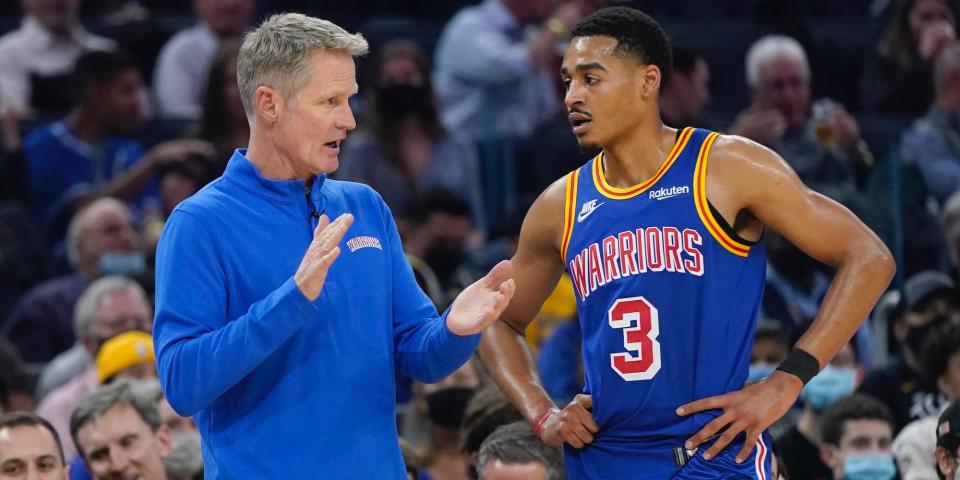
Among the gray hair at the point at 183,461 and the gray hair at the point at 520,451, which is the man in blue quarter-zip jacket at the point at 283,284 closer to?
the gray hair at the point at 520,451

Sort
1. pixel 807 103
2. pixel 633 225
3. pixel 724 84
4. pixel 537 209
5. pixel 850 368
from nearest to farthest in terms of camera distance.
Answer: pixel 633 225, pixel 537 209, pixel 850 368, pixel 807 103, pixel 724 84

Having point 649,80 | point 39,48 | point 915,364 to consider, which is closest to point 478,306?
point 649,80

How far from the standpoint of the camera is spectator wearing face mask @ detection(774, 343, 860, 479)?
743 cm

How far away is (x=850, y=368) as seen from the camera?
26.8ft

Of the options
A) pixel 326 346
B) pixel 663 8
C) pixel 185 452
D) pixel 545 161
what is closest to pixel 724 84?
pixel 663 8

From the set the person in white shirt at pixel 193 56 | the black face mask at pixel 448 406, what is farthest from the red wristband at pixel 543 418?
the person in white shirt at pixel 193 56

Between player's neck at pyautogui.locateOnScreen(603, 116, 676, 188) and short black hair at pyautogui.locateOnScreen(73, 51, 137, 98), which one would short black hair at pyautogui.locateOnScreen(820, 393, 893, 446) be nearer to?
player's neck at pyautogui.locateOnScreen(603, 116, 676, 188)

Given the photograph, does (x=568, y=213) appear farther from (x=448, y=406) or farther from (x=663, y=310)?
(x=448, y=406)

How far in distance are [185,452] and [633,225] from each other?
9.37ft

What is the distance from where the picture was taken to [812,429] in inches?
301

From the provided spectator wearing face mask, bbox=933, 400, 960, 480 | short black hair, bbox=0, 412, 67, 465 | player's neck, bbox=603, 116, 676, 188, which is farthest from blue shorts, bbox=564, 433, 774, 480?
short black hair, bbox=0, 412, 67, 465

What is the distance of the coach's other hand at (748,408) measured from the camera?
4547 millimetres

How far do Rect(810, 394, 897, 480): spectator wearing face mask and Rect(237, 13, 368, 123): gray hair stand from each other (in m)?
3.80

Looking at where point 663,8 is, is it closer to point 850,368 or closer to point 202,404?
point 850,368
